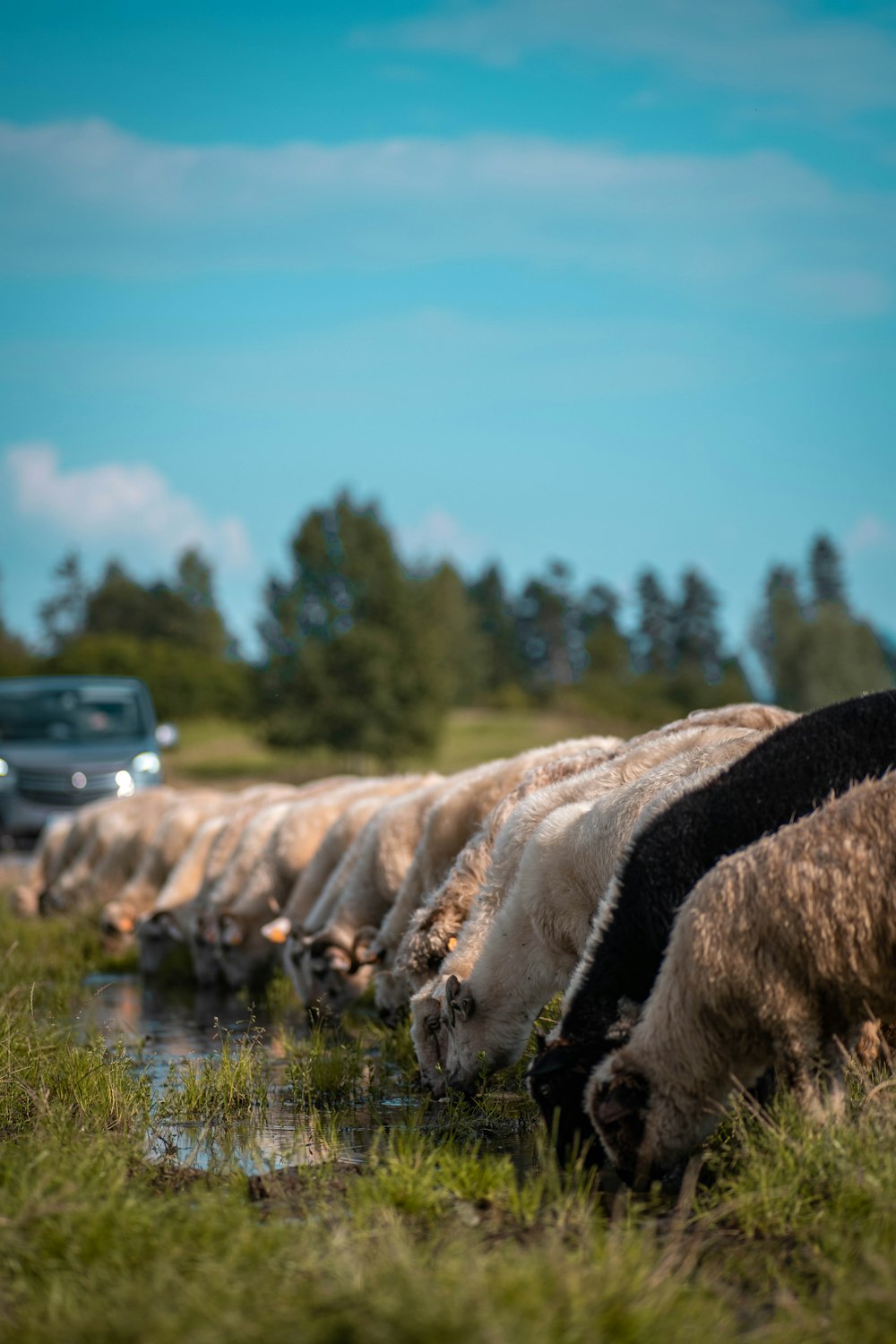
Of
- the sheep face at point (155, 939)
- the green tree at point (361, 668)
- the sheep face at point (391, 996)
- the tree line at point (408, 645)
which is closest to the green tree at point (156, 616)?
the tree line at point (408, 645)

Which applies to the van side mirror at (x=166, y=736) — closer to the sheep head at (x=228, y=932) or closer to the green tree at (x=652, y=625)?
the sheep head at (x=228, y=932)

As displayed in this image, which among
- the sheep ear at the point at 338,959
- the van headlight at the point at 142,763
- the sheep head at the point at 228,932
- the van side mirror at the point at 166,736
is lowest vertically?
the sheep head at the point at 228,932

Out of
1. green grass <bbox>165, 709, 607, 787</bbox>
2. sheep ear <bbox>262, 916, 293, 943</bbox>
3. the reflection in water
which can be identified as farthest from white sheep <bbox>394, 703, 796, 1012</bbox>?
green grass <bbox>165, 709, 607, 787</bbox>

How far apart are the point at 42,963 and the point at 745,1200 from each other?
8.99m

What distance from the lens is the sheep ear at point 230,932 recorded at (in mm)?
12312

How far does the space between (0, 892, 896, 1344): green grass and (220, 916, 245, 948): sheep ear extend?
5.68 m

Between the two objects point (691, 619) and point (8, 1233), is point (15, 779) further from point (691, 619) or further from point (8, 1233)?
point (691, 619)

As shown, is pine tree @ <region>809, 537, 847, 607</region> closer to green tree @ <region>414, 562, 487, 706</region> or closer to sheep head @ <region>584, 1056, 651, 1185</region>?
green tree @ <region>414, 562, 487, 706</region>

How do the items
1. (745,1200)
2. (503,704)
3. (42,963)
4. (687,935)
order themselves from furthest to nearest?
(503,704), (42,963), (687,935), (745,1200)

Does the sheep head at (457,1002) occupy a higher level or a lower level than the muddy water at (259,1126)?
higher

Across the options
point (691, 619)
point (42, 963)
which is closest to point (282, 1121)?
point (42, 963)

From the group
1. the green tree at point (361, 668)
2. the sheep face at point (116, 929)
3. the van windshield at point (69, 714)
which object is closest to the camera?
the sheep face at point (116, 929)

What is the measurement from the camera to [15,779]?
891 inches

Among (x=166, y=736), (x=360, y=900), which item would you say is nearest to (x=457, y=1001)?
(x=360, y=900)
